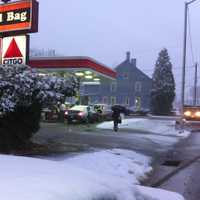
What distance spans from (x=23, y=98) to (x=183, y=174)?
4849 millimetres

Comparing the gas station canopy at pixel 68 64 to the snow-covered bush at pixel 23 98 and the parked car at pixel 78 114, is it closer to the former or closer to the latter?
the parked car at pixel 78 114

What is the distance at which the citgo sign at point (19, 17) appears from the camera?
16427 millimetres

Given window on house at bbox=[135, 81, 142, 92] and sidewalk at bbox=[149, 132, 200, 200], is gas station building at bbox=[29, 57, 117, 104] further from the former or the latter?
window on house at bbox=[135, 81, 142, 92]

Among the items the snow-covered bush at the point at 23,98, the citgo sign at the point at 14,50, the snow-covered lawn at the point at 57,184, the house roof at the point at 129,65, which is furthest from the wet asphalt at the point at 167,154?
the house roof at the point at 129,65

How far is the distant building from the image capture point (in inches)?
3593

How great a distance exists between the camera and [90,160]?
13.3 m

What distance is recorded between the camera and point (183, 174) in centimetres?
1321

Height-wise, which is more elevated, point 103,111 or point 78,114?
point 103,111

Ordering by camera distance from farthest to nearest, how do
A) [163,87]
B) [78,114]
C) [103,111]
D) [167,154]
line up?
[163,87] < [103,111] < [78,114] < [167,154]

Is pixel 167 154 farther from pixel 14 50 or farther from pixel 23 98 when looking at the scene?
pixel 14 50

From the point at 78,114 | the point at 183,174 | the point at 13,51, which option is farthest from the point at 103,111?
the point at 183,174

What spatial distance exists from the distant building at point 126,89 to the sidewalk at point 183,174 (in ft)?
236

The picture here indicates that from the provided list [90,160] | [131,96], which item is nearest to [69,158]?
[90,160]

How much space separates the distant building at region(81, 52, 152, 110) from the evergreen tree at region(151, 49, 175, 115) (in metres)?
14.5
